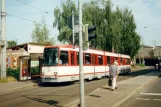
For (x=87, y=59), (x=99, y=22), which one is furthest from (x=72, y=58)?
(x=99, y=22)

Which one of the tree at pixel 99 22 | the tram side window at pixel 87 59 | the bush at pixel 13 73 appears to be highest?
the tree at pixel 99 22

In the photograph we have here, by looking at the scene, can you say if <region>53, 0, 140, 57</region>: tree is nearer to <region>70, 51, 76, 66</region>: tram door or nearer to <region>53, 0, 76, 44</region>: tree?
<region>53, 0, 76, 44</region>: tree

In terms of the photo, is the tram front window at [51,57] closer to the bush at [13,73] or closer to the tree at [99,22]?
the bush at [13,73]

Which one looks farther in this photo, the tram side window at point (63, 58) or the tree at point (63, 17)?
the tree at point (63, 17)

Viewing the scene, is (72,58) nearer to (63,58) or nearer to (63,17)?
(63,58)

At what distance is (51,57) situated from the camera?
20.3 m

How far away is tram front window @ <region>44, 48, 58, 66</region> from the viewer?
65.4 ft

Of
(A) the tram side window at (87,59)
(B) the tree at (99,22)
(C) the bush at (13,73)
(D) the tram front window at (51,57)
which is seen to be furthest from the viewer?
(B) the tree at (99,22)

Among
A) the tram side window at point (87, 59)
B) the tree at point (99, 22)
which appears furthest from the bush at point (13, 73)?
the tree at point (99, 22)

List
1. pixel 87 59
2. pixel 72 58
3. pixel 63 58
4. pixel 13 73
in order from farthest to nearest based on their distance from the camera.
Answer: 1. pixel 13 73
2. pixel 87 59
3. pixel 72 58
4. pixel 63 58

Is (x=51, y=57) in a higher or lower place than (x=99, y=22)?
lower

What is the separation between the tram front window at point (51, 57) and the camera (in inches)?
785

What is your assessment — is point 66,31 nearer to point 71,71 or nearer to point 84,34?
point 71,71

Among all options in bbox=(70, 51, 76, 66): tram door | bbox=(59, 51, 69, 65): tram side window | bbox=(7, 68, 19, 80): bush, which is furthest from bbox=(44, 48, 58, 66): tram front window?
bbox=(7, 68, 19, 80): bush
